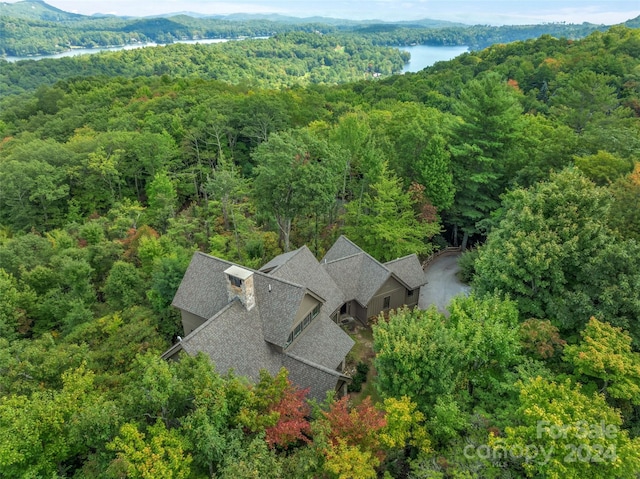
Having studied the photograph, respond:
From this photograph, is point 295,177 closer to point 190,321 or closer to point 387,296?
point 387,296

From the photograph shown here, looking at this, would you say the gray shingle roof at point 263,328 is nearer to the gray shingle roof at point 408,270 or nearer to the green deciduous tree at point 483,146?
the gray shingle roof at point 408,270

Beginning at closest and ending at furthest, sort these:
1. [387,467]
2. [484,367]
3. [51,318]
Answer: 1. [387,467]
2. [484,367]
3. [51,318]

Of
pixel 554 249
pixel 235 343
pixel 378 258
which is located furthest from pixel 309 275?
pixel 554 249

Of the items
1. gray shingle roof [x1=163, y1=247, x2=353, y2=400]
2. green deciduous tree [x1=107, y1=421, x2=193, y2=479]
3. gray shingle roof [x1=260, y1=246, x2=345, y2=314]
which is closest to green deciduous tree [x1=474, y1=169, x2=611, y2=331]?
gray shingle roof [x1=260, y1=246, x2=345, y2=314]

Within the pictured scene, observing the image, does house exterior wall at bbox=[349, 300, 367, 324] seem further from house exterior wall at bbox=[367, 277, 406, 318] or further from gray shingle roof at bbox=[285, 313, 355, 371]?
gray shingle roof at bbox=[285, 313, 355, 371]

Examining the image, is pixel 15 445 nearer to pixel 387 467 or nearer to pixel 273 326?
pixel 273 326

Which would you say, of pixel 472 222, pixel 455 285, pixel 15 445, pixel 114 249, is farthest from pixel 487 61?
pixel 15 445

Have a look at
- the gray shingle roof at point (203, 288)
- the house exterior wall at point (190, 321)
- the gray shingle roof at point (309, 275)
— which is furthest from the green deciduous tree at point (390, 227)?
the house exterior wall at point (190, 321)
